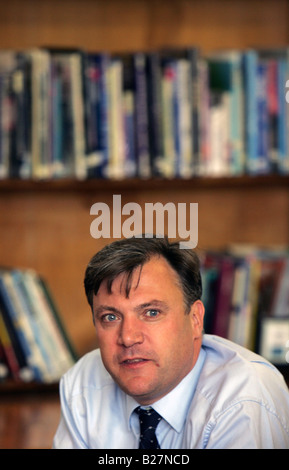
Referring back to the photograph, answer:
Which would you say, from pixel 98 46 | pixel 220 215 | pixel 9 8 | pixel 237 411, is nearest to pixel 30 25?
pixel 9 8

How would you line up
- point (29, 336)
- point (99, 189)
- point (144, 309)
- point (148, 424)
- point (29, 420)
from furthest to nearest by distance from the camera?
point (99, 189) < point (29, 336) < point (29, 420) < point (148, 424) < point (144, 309)

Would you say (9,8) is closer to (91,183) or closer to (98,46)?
(98,46)

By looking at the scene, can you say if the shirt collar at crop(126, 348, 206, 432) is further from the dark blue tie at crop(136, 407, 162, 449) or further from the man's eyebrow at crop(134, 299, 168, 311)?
the man's eyebrow at crop(134, 299, 168, 311)

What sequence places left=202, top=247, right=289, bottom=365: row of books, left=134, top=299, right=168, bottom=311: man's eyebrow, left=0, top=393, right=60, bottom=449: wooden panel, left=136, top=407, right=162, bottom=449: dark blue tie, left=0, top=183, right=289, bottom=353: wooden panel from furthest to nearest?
left=0, top=183, right=289, bottom=353: wooden panel
left=202, top=247, right=289, bottom=365: row of books
left=0, top=393, right=60, bottom=449: wooden panel
left=136, top=407, right=162, bottom=449: dark blue tie
left=134, top=299, right=168, bottom=311: man's eyebrow

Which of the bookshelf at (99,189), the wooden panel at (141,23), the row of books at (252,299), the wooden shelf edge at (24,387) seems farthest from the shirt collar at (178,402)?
the wooden panel at (141,23)

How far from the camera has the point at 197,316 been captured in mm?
953

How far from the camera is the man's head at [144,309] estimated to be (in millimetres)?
876

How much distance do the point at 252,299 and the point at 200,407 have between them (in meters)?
0.92

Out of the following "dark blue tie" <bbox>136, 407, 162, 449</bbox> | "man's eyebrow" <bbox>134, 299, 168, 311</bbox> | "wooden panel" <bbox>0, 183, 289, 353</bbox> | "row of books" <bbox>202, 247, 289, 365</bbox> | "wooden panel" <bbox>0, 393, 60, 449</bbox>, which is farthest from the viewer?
"wooden panel" <bbox>0, 183, 289, 353</bbox>

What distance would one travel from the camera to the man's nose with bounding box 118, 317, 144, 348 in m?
0.87

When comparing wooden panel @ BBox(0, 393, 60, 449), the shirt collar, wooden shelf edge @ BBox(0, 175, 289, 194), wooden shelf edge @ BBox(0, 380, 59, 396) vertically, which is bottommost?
wooden panel @ BBox(0, 393, 60, 449)

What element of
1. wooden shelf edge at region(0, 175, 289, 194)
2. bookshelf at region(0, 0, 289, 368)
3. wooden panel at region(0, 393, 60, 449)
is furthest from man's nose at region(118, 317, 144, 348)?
bookshelf at region(0, 0, 289, 368)

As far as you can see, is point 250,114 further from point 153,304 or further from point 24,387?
point 153,304

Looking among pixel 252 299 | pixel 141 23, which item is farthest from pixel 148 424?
pixel 141 23
